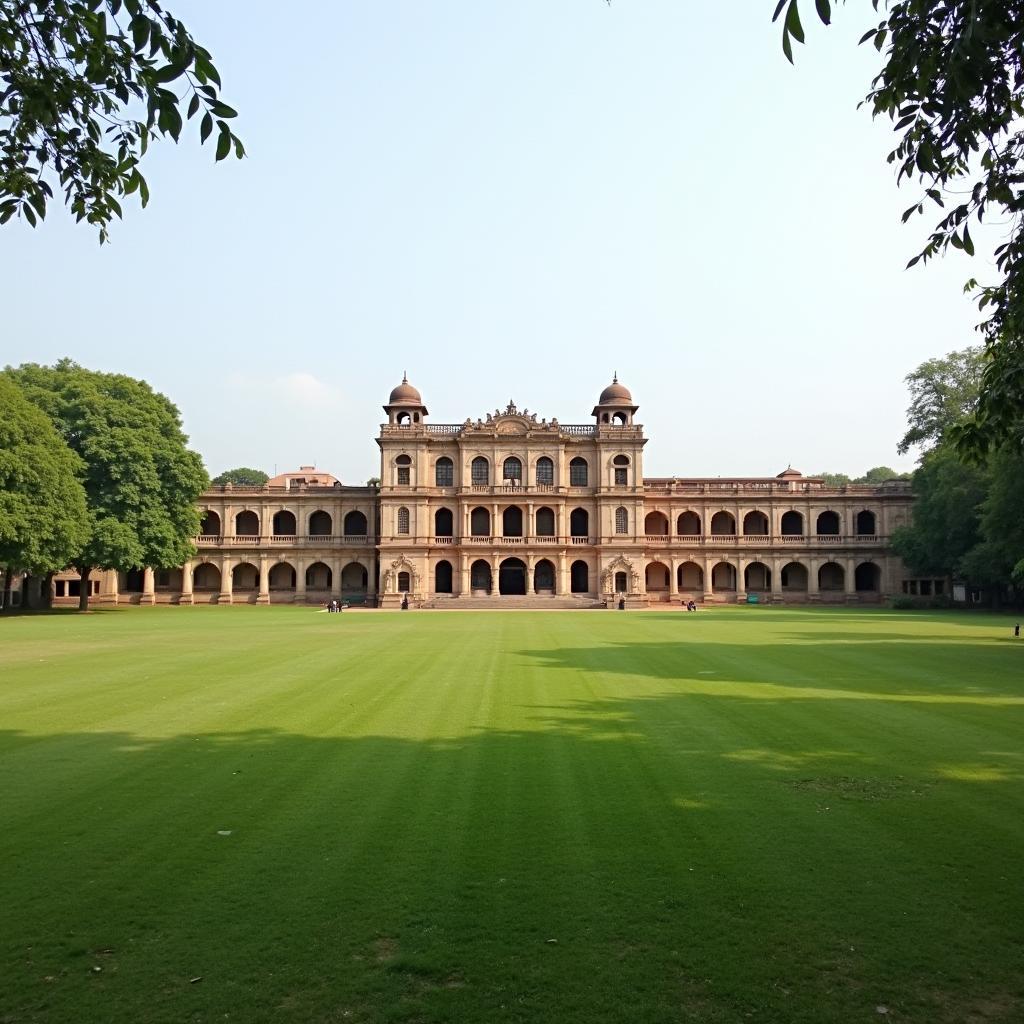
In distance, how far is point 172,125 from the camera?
201 inches

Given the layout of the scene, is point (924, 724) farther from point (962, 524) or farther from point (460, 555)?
point (460, 555)

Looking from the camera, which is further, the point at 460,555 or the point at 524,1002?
the point at 460,555

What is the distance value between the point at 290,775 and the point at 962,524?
175 feet

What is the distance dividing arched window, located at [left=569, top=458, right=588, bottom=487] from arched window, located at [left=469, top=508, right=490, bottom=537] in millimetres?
7339

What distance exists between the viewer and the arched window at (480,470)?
226 feet

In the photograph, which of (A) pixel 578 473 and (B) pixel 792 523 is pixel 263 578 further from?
(B) pixel 792 523

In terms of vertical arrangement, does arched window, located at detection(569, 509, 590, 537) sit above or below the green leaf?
above

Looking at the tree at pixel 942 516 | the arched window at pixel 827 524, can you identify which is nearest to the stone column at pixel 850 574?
the arched window at pixel 827 524

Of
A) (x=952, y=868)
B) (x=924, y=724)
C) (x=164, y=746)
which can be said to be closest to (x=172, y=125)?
(x=952, y=868)

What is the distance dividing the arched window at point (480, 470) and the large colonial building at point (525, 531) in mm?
113

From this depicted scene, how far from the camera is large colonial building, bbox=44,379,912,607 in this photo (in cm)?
6788

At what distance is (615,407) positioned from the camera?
230 feet

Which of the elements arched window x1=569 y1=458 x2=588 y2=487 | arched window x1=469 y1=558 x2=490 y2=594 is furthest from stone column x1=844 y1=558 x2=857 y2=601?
arched window x1=469 y1=558 x2=490 y2=594

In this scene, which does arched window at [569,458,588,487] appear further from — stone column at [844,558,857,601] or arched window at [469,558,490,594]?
stone column at [844,558,857,601]
